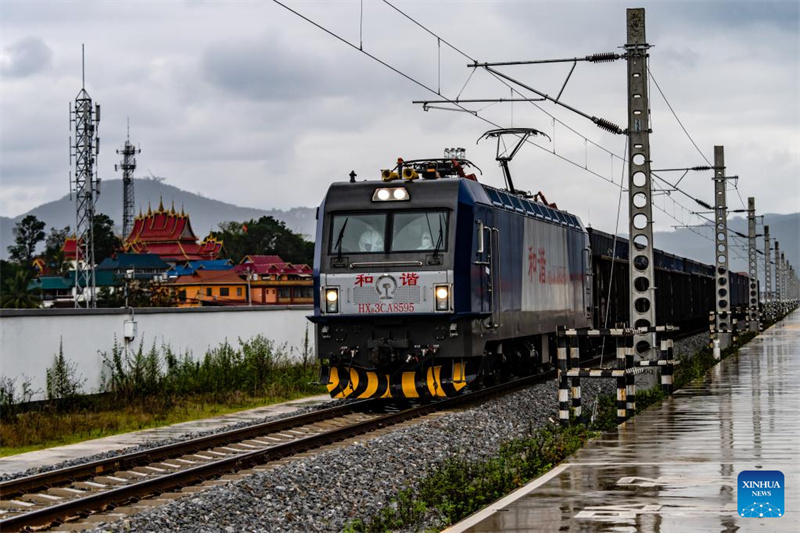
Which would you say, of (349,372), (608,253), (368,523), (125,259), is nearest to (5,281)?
(125,259)

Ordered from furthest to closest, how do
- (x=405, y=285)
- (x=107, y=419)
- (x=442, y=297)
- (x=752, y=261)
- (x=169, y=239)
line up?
(x=169, y=239) < (x=752, y=261) < (x=107, y=419) < (x=405, y=285) < (x=442, y=297)

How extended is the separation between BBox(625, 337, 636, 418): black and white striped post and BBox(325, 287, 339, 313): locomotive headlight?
466 cm

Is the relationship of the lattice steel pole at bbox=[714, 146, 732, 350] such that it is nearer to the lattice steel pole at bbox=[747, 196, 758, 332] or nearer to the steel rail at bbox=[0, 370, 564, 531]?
the lattice steel pole at bbox=[747, 196, 758, 332]

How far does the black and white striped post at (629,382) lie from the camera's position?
693 inches

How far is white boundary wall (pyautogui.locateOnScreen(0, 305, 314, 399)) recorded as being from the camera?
67.5 feet

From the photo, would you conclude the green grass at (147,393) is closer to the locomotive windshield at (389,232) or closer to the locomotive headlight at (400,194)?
the locomotive windshield at (389,232)

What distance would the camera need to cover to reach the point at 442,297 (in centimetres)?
1889

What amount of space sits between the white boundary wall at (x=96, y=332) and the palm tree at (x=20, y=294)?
74.6m

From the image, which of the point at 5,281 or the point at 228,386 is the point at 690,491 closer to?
the point at 228,386

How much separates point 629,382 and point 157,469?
740cm

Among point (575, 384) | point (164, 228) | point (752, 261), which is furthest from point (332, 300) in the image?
point (164, 228)

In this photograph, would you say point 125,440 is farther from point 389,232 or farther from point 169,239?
point 169,239

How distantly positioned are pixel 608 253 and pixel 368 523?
2618 centimetres

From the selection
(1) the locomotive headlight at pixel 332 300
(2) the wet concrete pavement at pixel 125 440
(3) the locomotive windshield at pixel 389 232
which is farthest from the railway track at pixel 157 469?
(3) the locomotive windshield at pixel 389 232
